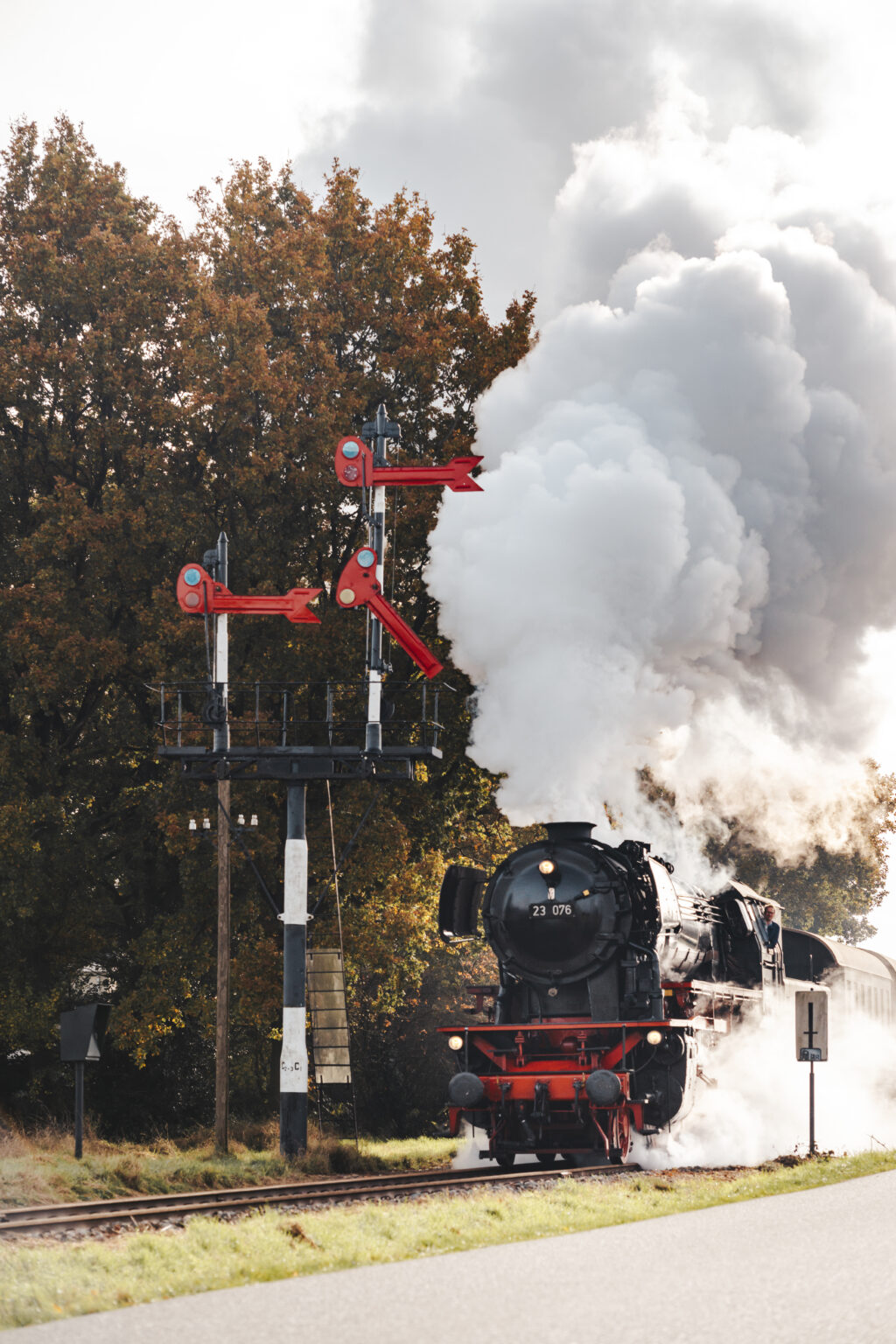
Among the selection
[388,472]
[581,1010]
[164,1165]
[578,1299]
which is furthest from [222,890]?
[578,1299]

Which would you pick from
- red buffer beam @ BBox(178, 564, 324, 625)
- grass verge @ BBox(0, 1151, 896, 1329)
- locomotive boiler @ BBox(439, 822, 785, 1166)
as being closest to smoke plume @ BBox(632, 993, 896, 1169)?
locomotive boiler @ BBox(439, 822, 785, 1166)

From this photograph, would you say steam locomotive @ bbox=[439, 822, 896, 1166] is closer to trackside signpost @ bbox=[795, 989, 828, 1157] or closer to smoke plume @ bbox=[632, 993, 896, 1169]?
smoke plume @ bbox=[632, 993, 896, 1169]

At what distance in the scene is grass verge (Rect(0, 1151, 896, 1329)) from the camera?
8.00 meters

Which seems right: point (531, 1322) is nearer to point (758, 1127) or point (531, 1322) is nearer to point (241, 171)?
point (758, 1127)

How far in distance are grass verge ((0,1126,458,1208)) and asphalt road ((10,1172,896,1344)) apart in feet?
21.7

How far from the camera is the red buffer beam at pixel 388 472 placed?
1791cm

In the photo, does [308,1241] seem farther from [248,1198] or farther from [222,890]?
[222,890]

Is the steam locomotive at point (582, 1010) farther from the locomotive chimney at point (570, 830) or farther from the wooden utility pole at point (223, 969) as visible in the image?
the wooden utility pole at point (223, 969)

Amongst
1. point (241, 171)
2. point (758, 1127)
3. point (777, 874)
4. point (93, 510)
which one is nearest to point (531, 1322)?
point (758, 1127)

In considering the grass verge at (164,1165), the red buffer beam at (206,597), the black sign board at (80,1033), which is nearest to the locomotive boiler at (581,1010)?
the grass verge at (164,1165)

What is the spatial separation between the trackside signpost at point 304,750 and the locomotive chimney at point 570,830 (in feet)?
6.57

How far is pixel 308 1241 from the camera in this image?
9.74 m

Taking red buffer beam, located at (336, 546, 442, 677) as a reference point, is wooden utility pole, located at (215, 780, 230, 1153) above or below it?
below

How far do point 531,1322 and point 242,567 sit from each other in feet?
58.4
